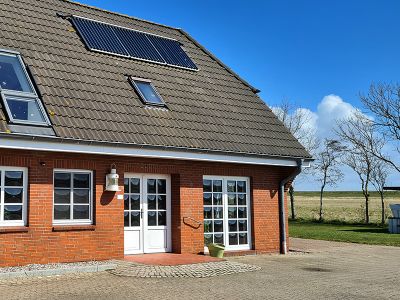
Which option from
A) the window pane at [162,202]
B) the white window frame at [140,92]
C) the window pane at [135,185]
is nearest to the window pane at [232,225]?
the window pane at [162,202]

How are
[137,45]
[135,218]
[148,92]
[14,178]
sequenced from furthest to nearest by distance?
[137,45]
[148,92]
[135,218]
[14,178]

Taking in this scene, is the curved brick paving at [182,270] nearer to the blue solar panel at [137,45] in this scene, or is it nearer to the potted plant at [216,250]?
the potted plant at [216,250]

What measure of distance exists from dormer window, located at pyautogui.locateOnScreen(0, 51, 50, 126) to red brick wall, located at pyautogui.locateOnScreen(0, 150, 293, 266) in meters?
0.78

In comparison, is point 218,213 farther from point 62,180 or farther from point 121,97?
point 62,180

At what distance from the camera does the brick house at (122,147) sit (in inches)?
432

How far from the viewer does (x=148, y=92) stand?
1420 centimetres

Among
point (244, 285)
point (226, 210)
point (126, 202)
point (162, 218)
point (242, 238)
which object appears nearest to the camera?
point (244, 285)

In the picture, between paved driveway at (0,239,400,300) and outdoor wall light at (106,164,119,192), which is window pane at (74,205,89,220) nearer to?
outdoor wall light at (106,164,119,192)

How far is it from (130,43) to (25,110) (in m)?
6.07

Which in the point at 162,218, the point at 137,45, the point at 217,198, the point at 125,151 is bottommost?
the point at 162,218

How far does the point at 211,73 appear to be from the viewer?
17828 millimetres

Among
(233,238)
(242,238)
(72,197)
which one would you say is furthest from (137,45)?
(242,238)

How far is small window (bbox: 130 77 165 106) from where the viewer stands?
45.2 ft

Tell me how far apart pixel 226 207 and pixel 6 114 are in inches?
274
